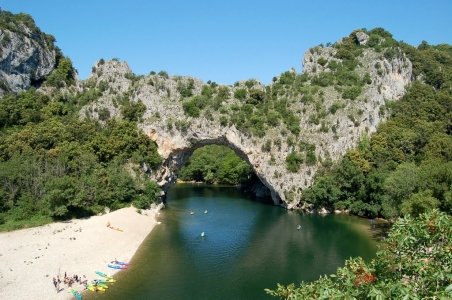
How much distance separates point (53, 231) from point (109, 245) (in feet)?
24.7

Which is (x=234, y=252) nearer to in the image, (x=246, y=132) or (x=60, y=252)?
(x=60, y=252)

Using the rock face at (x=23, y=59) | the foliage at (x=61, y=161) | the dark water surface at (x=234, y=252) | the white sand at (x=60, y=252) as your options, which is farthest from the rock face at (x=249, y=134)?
the white sand at (x=60, y=252)

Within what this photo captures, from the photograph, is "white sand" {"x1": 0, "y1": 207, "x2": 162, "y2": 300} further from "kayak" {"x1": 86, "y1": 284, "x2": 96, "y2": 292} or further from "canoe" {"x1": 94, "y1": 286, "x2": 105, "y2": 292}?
"canoe" {"x1": 94, "y1": 286, "x2": 105, "y2": 292}

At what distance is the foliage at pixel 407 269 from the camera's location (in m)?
8.65

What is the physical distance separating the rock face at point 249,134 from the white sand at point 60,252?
20.0m

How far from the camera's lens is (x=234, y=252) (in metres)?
39.0

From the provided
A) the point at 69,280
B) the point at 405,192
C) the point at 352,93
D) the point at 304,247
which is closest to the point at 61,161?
the point at 69,280

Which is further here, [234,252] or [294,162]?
[294,162]

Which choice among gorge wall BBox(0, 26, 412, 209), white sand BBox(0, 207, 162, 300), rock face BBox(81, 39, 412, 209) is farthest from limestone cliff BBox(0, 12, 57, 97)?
white sand BBox(0, 207, 162, 300)

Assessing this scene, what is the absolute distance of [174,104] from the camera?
68438mm

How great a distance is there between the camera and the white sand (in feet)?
91.8

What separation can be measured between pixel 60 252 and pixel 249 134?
40.3m

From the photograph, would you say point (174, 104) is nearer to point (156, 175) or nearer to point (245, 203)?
point (156, 175)

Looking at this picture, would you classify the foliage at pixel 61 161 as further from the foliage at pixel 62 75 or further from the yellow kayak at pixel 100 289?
the yellow kayak at pixel 100 289
